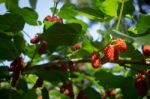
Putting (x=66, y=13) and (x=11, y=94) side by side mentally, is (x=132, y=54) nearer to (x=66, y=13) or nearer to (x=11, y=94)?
(x=66, y=13)

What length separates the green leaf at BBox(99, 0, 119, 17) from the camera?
1741 millimetres

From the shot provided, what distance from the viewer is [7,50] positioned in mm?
1735

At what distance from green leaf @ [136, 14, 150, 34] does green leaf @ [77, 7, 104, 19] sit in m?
0.22

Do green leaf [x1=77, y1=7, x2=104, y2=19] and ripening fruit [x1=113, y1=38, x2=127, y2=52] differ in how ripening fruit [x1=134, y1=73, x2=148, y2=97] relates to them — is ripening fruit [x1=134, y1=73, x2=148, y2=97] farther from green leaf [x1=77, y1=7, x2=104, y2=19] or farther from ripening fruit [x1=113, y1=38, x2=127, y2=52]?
green leaf [x1=77, y1=7, x2=104, y2=19]

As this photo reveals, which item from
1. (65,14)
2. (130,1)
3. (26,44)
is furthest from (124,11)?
(26,44)

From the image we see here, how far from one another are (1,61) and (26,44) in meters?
0.17

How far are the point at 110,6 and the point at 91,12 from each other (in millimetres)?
97

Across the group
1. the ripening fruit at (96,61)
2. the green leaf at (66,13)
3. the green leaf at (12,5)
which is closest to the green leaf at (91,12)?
the green leaf at (66,13)

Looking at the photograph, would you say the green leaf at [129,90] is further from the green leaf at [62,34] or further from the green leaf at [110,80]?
the green leaf at [62,34]

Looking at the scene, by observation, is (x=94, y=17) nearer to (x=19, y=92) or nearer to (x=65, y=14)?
(x=65, y=14)

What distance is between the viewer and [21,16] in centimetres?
173

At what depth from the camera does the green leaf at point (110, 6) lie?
174 centimetres

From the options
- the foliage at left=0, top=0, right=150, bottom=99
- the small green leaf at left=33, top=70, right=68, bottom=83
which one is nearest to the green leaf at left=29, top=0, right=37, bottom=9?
the foliage at left=0, top=0, right=150, bottom=99

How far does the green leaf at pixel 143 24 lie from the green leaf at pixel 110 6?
16 cm
